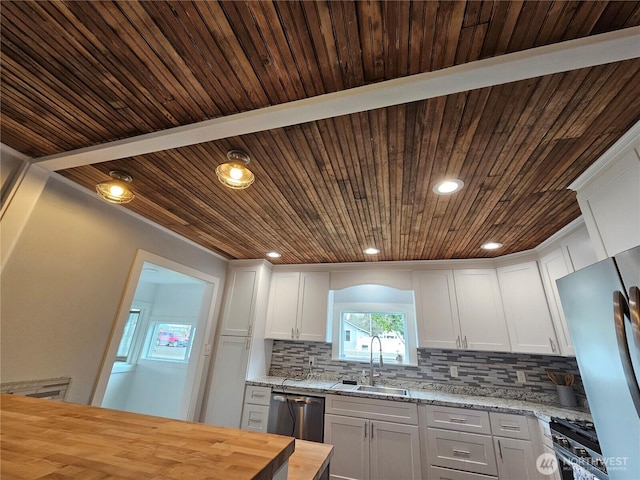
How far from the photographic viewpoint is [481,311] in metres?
3.03

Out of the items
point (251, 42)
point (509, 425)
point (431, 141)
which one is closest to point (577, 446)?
point (509, 425)

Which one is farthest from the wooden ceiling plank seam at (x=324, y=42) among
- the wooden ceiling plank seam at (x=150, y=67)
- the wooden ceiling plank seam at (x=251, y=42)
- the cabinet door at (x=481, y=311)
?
the cabinet door at (x=481, y=311)

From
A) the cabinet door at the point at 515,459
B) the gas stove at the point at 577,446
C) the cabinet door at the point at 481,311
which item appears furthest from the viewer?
the cabinet door at the point at 481,311

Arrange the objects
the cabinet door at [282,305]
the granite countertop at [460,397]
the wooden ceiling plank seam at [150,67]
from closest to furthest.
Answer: the wooden ceiling plank seam at [150,67] < the granite countertop at [460,397] < the cabinet door at [282,305]

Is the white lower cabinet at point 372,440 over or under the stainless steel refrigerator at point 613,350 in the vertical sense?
under

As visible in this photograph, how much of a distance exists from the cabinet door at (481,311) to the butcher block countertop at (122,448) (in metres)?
2.94

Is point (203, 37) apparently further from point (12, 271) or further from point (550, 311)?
point (550, 311)

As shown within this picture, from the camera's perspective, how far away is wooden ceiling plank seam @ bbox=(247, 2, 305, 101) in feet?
2.93

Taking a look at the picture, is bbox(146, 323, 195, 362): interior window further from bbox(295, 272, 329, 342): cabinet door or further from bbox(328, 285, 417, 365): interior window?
bbox(328, 285, 417, 365): interior window

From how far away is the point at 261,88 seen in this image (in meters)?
1.17

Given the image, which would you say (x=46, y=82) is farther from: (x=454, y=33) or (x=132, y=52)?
(x=454, y=33)

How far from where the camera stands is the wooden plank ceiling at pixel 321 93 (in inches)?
35.8

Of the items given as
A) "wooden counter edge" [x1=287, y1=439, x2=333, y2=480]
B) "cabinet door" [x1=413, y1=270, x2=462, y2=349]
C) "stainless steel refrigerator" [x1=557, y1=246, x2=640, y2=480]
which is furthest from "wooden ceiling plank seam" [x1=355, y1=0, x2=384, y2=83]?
"cabinet door" [x1=413, y1=270, x2=462, y2=349]

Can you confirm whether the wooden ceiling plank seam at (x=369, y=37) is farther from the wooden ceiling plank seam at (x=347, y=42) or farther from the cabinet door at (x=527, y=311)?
the cabinet door at (x=527, y=311)
